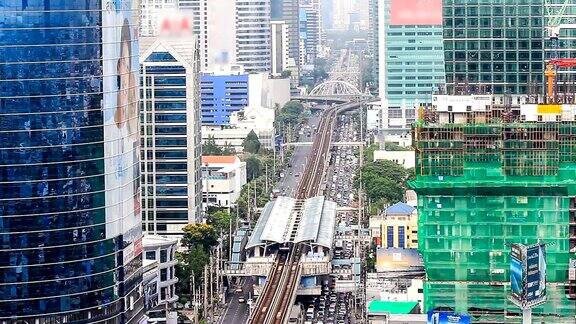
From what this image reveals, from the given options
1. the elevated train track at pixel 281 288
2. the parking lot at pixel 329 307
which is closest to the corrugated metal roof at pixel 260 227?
the elevated train track at pixel 281 288

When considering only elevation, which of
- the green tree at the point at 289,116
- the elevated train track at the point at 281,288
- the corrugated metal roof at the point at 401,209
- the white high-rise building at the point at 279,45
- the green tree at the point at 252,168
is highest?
the white high-rise building at the point at 279,45

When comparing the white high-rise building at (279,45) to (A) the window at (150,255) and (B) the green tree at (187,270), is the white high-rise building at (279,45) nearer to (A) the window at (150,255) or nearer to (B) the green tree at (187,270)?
(B) the green tree at (187,270)

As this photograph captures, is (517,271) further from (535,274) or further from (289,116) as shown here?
(289,116)

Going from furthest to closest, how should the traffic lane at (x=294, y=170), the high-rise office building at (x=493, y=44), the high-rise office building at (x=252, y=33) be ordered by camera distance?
1. the high-rise office building at (x=252, y=33)
2. the traffic lane at (x=294, y=170)
3. the high-rise office building at (x=493, y=44)

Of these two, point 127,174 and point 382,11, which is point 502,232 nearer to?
point 127,174

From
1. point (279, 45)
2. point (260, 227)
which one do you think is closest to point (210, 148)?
point (260, 227)

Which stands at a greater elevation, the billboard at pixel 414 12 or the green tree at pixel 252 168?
the billboard at pixel 414 12
